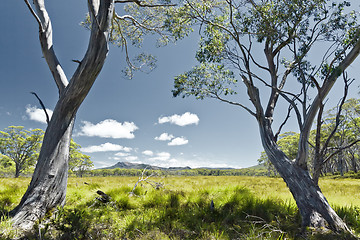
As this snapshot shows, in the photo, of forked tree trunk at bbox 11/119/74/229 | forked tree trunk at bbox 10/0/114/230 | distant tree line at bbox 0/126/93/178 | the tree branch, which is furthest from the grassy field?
distant tree line at bbox 0/126/93/178

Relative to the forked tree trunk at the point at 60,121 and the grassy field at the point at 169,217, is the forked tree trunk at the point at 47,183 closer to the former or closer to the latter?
the forked tree trunk at the point at 60,121

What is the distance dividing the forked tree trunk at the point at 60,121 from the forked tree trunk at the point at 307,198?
5028 millimetres

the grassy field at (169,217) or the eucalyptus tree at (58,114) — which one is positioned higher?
the eucalyptus tree at (58,114)

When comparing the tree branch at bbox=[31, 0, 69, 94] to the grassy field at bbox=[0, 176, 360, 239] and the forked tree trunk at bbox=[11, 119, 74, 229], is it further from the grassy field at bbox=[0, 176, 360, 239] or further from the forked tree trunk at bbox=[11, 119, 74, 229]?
the grassy field at bbox=[0, 176, 360, 239]

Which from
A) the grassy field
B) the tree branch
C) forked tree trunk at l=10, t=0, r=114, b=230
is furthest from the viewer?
the tree branch

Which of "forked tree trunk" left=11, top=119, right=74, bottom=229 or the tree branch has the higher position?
the tree branch

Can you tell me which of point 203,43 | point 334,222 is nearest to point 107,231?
point 334,222

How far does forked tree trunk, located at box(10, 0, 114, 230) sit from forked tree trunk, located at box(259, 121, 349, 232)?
16.5 ft

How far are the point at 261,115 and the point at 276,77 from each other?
1.50 metres

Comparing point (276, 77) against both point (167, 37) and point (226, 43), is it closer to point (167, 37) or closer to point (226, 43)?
point (226, 43)

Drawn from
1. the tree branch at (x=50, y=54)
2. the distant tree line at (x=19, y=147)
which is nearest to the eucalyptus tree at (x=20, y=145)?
the distant tree line at (x=19, y=147)

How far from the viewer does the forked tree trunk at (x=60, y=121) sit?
324cm

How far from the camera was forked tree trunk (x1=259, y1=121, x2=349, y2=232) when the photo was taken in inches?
135

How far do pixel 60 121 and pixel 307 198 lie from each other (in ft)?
18.9
